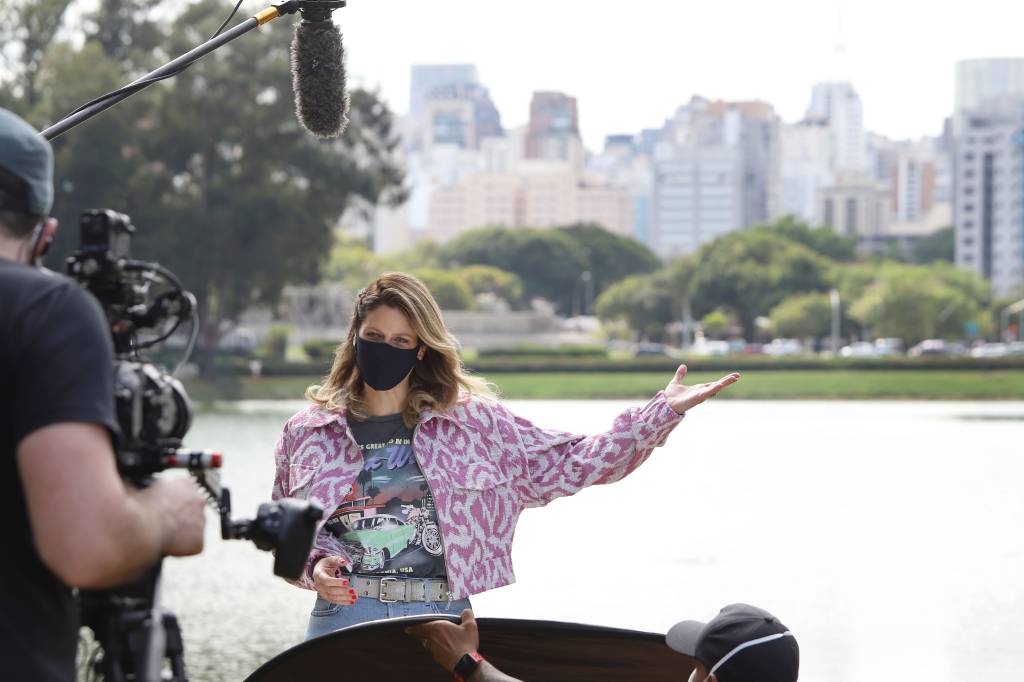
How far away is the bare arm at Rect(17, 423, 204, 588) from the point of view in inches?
77.4

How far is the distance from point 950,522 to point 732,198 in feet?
567

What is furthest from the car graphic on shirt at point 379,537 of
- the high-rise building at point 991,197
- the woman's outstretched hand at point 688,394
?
the high-rise building at point 991,197

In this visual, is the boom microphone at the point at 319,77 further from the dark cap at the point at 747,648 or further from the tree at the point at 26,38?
the tree at the point at 26,38

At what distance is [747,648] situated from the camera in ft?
8.92

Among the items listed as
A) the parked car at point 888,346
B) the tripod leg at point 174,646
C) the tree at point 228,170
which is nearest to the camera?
the tripod leg at point 174,646

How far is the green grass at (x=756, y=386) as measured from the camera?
4381cm

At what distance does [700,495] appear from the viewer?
19.3 meters

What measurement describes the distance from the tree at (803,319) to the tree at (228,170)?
121ft

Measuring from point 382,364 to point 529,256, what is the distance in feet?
335

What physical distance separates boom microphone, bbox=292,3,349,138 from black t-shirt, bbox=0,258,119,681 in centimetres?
250

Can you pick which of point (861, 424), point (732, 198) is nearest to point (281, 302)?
point (861, 424)

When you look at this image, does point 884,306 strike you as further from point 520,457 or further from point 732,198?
point 732,198

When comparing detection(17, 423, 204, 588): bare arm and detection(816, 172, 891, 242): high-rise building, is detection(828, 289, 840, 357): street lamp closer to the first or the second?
detection(17, 423, 204, 588): bare arm

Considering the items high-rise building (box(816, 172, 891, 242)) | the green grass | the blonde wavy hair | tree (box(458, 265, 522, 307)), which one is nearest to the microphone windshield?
the blonde wavy hair
